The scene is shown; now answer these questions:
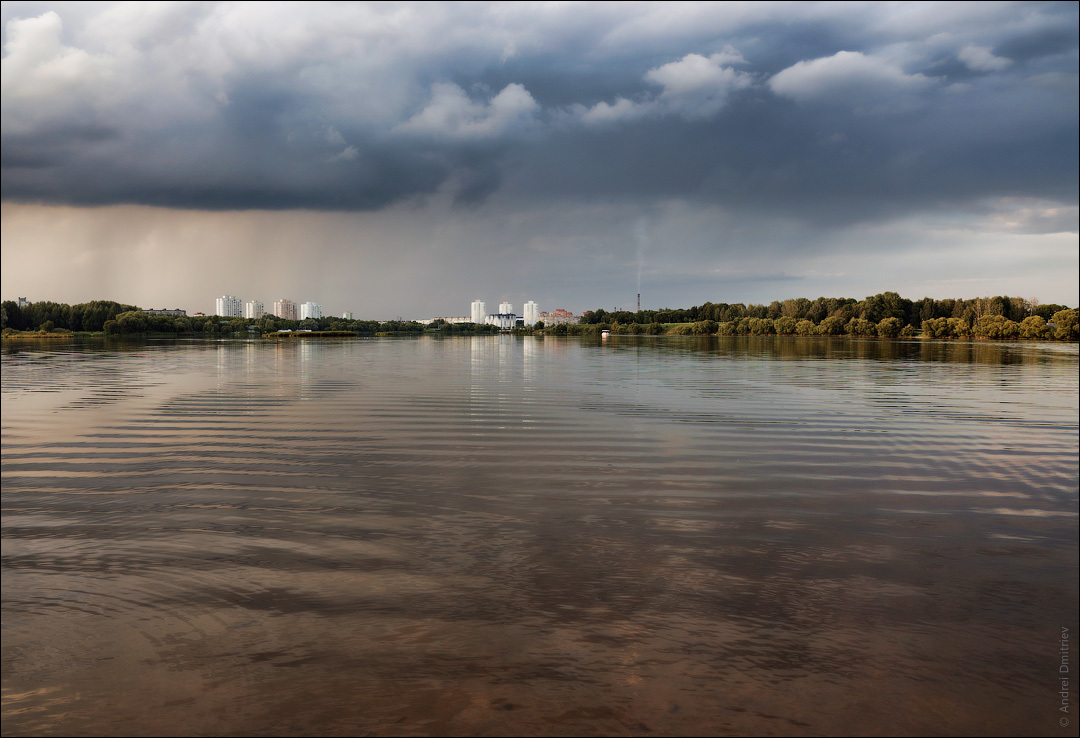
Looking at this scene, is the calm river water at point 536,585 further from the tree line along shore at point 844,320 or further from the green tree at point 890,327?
the green tree at point 890,327

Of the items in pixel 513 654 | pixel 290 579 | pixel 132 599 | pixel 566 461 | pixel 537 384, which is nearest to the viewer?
pixel 513 654

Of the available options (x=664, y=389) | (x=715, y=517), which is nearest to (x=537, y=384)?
(x=664, y=389)

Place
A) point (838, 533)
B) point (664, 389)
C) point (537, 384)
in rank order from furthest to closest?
point (537, 384) < point (664, 389) < point (838, 533)

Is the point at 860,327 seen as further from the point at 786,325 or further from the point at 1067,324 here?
the point at 1067,324

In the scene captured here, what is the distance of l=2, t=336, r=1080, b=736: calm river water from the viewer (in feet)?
13.9

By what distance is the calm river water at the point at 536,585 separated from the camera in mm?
4223

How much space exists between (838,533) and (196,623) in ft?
23.5

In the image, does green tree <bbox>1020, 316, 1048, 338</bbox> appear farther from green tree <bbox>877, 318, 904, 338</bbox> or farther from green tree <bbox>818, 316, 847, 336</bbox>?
green tree <bbox>818, 316, 847, 336</bbox>

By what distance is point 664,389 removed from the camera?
2550cm

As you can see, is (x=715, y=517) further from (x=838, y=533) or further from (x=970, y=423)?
(x=970, y=423)

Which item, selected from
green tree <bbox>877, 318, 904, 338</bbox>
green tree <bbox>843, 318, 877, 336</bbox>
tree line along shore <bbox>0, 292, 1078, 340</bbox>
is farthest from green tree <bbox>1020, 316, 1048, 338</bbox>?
green tree <bbox>843, 318, 877, 336</bbox>

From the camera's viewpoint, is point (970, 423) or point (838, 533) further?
point (970, 423)

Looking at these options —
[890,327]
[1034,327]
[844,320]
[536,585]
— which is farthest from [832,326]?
[536,585]

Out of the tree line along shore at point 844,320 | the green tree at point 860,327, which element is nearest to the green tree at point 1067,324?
the tree line along shore at point 844,320
